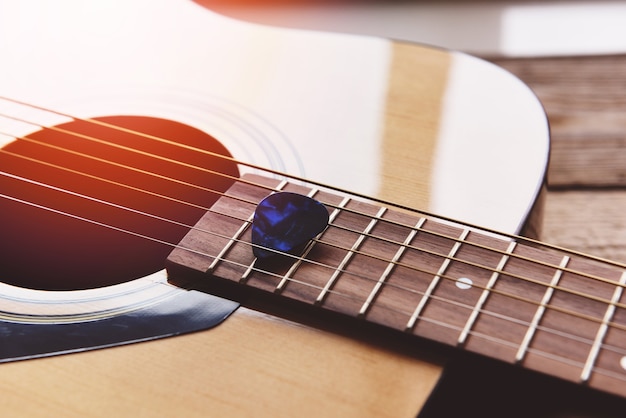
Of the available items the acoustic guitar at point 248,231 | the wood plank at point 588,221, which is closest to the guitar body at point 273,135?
the acoustic guitar at point 248,231

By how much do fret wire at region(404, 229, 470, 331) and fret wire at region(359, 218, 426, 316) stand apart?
0.03 m

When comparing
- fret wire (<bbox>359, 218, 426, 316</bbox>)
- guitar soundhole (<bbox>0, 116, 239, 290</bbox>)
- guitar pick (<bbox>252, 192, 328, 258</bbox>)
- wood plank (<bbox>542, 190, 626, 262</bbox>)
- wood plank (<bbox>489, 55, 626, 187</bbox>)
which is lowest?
wood plank (<bbox>542, 190, 626, 262</bbox>)

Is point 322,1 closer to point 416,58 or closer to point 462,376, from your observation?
point 416,58

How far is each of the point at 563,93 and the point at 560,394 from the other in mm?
719

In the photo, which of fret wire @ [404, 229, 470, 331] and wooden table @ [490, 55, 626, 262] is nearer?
fret wire @ [404, 229, 470, 331]

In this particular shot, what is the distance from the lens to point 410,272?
1.58 feet

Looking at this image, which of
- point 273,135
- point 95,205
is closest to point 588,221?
point 273,135

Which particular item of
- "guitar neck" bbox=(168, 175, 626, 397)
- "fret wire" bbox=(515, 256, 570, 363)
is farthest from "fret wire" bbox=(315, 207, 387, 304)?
"fret wire" bbox=(515, 256, 570, 363)

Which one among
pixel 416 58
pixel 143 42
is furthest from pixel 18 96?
pixel 416 58

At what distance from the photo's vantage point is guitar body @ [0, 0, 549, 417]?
1.43 ft

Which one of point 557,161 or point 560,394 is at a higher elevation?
point 560,394

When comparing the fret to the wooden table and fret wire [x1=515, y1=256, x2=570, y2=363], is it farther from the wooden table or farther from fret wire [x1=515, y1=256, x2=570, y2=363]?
the wooden table

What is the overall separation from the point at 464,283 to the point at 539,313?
52 mm

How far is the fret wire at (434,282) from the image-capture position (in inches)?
17.6
